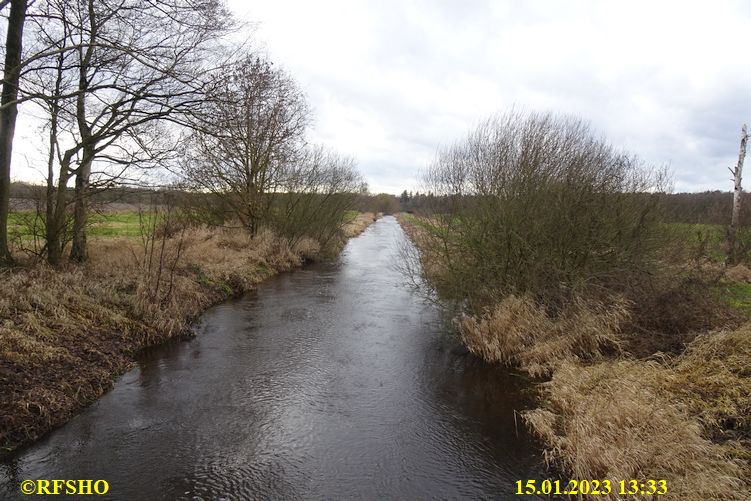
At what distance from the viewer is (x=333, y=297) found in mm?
13828

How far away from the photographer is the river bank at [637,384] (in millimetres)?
4445

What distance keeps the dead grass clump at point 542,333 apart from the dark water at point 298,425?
20.6 inches

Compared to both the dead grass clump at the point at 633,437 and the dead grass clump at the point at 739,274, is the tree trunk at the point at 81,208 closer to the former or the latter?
the dead grass clump at the point at 633,437

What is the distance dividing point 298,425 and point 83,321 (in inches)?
191

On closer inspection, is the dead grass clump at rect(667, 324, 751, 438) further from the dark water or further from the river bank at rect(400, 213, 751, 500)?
the dark water

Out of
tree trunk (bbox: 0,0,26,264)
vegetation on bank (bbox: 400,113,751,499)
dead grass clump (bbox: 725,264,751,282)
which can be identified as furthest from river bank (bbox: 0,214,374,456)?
dead grass clump (bbox: 725,264,751,282)

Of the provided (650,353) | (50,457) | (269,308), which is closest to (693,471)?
(650,353)

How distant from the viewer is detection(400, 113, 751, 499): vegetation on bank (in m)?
4.93

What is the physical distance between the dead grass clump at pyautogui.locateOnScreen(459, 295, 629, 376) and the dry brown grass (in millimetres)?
884

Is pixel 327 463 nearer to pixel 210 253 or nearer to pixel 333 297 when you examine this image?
pixel 333 297

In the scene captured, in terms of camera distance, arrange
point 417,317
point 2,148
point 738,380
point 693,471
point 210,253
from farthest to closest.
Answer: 1. point 210,253
2. point 417,317
3. point 2,148
4. point 738,380
5. point 693,471

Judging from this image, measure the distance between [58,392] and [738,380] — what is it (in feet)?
30.1

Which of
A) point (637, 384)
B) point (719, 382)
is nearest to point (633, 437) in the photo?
point (637, 384)

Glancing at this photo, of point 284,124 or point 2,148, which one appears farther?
point 284,124
